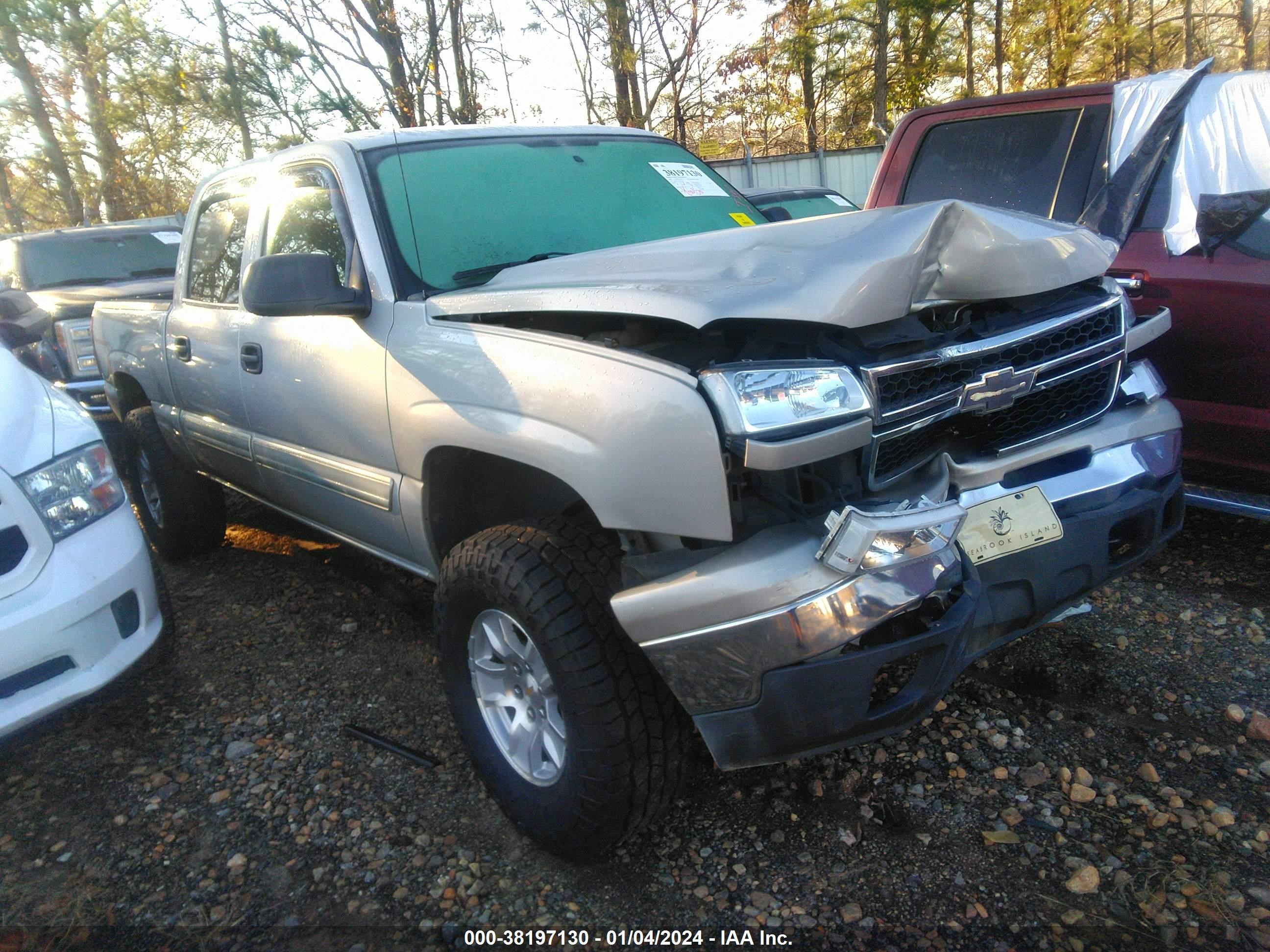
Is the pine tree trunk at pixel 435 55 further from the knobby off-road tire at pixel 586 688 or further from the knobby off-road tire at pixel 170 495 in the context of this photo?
the knobby off-road tire at pixel 586 688

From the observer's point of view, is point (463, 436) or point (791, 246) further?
point (463, 436)

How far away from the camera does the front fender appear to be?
5.71 ft

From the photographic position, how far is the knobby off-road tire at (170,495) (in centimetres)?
434

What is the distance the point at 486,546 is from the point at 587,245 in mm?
1187

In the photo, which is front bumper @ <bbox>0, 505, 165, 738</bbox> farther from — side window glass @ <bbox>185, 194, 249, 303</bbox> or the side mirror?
side window glass @ <bbox>185, 194, 249, 303</bbox>

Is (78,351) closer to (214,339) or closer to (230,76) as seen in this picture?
(214,339)

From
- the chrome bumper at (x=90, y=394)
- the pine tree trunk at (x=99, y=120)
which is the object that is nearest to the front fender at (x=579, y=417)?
the chrome bumper at (x=90, y=394)

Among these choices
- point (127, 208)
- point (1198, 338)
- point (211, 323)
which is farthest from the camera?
point (127, 208)

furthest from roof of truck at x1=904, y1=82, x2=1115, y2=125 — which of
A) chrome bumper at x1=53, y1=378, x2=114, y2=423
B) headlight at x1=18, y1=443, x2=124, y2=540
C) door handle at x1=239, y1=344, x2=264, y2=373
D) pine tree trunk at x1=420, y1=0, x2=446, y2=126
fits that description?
pine tree trunk at x1=420, y1=0, x2=446, y2=126

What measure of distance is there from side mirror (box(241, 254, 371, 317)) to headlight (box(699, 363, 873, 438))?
1.32 meters

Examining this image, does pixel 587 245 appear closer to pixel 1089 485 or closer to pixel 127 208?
pixel 1089 485

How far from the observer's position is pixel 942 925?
6.37 feet

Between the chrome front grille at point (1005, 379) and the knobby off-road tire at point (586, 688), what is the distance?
2.11 ft

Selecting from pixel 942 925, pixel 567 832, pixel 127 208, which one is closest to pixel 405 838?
pixel 567 832
